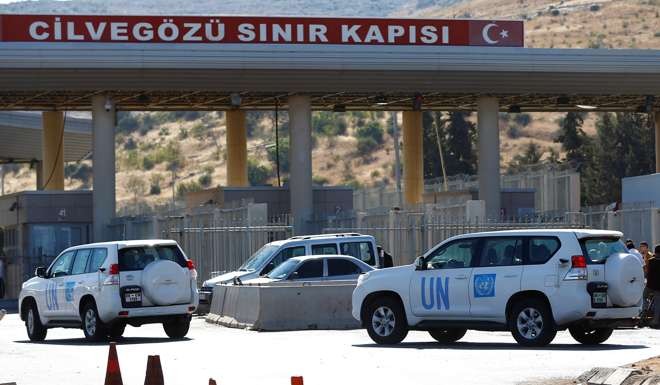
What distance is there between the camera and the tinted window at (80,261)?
2700 centimetres

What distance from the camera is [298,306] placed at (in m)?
28.8

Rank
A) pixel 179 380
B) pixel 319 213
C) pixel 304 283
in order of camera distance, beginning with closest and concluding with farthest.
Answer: pixel 179 380 → pixel 304 283 → pixel 319 213

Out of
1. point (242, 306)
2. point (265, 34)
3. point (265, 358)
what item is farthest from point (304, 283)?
point (265, 34)

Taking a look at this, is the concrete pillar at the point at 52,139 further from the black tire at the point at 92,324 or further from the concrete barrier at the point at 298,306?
the black tire at the point at 92,324

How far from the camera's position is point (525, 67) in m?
44.6

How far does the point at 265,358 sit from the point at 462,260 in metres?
3.85

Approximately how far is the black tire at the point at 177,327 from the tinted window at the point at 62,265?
2.08m

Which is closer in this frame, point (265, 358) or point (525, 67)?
point (265, 358)

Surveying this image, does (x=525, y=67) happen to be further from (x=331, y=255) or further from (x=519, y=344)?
(x=519, y=344)

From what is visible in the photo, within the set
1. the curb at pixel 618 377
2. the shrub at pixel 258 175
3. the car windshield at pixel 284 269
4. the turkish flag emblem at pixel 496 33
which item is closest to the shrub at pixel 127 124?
the shrub at pixel 258 175

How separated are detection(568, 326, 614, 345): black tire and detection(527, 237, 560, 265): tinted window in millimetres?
1330

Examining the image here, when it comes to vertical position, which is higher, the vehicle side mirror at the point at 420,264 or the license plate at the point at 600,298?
the vehicle side mirror at the point at 420,264

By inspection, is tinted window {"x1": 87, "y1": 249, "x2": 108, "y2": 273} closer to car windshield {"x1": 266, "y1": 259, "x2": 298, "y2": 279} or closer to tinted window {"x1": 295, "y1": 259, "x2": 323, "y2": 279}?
car windshield {"x1": 266, "y1": 259, "x2": 298, "y2": 279}

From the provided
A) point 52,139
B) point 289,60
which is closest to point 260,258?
point 289,60
